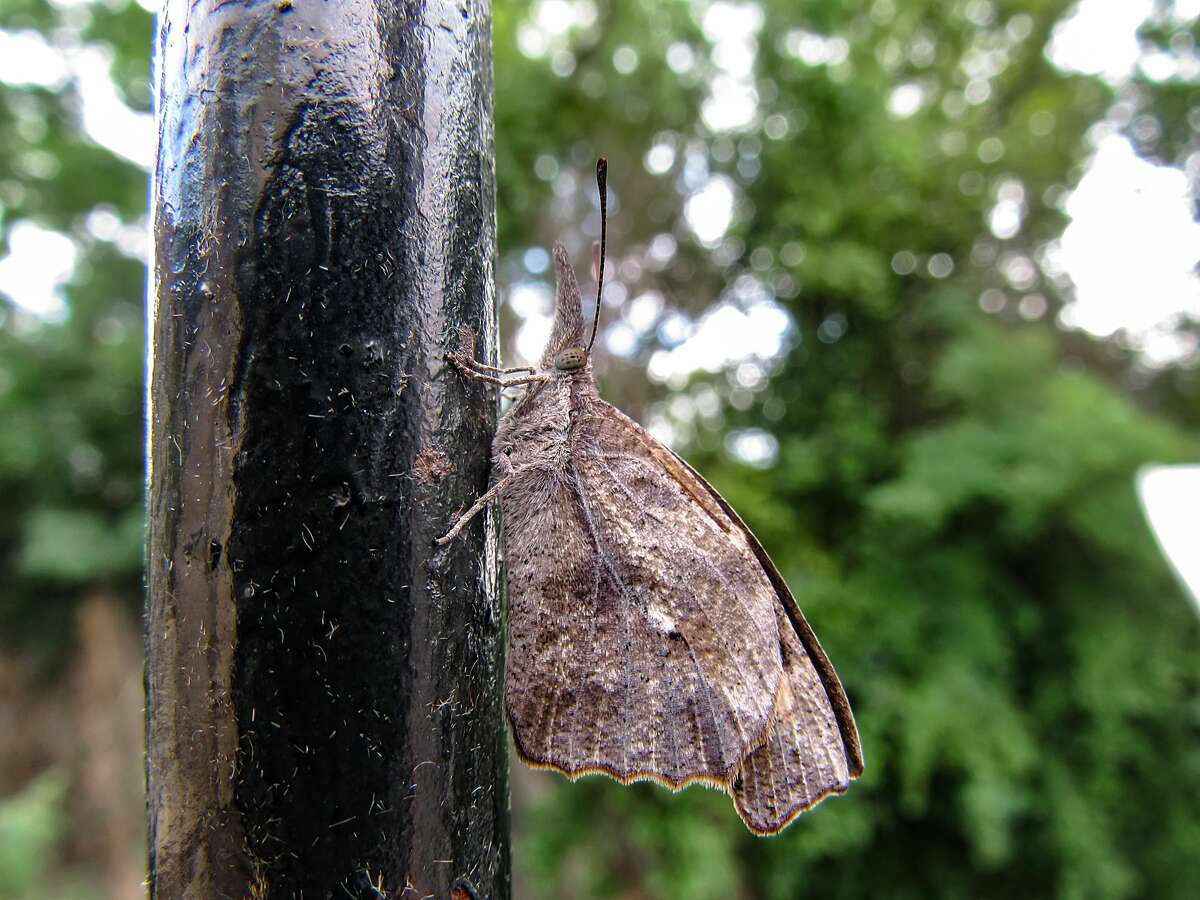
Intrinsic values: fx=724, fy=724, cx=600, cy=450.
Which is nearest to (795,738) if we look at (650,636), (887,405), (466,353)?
(650,636)

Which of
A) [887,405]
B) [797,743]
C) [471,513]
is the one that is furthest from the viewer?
[887,405]

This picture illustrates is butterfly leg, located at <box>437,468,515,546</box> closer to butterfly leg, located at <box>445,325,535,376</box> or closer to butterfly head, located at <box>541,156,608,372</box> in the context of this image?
butterfly leg, located at <box>445,325,535,376</box>

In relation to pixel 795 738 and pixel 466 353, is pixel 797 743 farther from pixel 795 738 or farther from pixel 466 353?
pixel 466 353

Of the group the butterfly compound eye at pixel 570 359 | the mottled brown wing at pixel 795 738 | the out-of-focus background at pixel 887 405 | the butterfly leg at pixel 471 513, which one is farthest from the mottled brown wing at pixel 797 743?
the out-of-focus background at pixel 887 405

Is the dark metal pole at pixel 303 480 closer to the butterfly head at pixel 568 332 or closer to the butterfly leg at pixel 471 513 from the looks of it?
the butterfly leg at pixel 471 513

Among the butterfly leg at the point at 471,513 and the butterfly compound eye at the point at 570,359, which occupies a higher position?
the butterfly compound eye at the point at 570,359

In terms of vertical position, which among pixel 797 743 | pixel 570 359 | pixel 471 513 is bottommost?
pixel 797 743
